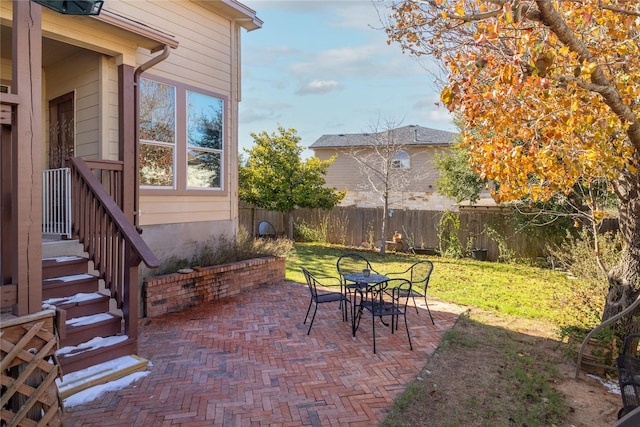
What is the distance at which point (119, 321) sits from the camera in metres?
4.10

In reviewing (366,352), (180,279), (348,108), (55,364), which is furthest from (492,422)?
(348,108)

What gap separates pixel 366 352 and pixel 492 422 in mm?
→ 1636

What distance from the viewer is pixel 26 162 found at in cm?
310

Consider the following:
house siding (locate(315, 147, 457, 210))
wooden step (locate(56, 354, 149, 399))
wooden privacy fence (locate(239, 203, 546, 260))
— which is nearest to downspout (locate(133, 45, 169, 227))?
wooden step (locate(56, 354, 149, 399))

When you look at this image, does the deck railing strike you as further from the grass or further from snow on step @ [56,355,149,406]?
the grass

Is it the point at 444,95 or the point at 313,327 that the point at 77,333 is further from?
the point at 444,95

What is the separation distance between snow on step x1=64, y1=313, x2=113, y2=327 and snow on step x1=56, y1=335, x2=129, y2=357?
7.3 inches

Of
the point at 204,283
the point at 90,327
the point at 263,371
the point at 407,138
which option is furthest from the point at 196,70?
the point at 407,138

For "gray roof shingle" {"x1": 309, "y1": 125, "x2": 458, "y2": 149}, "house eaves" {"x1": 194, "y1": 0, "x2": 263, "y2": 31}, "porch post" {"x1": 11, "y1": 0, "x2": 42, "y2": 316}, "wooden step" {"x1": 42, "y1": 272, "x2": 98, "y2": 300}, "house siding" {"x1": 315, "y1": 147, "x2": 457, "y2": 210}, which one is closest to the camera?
"porch post" {"x1": 11, "y1": 0, "x2": 42, "y2": 316}

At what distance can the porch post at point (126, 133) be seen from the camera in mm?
5152

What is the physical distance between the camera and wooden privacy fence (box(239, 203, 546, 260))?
1209 centimetres

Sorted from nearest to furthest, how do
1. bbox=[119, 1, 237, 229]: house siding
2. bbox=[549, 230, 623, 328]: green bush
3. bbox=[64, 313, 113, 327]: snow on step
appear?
bbox=[64, 313, 113, 327]: snow on step < bbox=[549, 230, 623, 328]: green bush < bbox=[119, 1, 237, 229]: house siding

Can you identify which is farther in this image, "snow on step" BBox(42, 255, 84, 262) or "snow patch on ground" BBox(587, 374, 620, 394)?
"snow on step" BBox(42, 255, 84, 262)

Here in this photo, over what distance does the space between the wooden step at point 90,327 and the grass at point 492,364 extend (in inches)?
114
